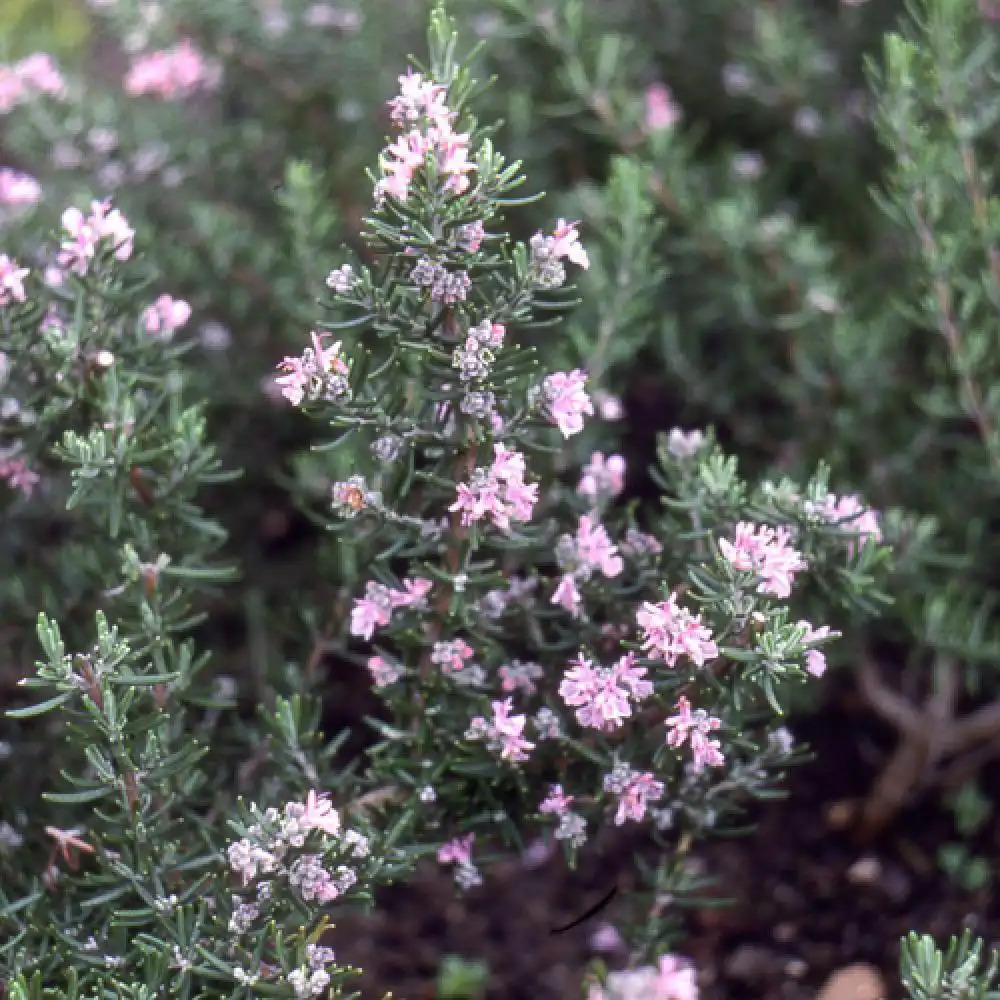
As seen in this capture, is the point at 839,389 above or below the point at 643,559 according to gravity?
below

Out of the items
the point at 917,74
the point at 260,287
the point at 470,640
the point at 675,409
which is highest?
the point at 917,74

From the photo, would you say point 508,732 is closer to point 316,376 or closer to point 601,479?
point 601,479

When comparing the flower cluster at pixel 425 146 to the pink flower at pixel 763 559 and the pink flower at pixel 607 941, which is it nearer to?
the pink flower at pixel 763 559

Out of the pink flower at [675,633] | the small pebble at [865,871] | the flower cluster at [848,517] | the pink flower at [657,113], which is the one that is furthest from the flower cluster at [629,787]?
the pink flower at [657,113]

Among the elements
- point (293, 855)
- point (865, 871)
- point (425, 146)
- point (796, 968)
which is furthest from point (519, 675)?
point (865, 871)

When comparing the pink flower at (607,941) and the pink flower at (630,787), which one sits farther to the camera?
the pink flower at (607,941)

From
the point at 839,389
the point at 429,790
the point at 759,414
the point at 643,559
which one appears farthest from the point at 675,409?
the point at 429,790

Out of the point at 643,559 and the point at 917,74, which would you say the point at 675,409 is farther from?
the point at 643,559
